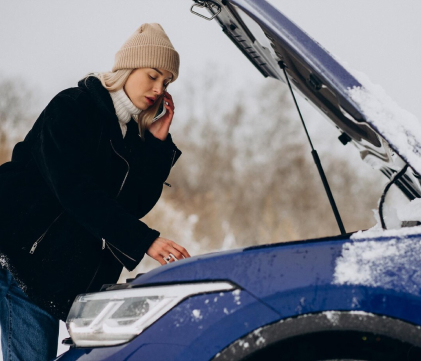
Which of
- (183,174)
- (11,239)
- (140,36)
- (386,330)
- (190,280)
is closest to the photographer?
(386,330)

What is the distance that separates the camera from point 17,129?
24.8 meters

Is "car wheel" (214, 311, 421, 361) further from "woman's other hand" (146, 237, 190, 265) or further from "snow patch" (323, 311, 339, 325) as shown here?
"woman's other hand" (146, 237, 190, 265)

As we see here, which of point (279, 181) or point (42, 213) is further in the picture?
point (279, 181)

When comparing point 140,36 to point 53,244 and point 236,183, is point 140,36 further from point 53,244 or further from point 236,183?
point 236,183

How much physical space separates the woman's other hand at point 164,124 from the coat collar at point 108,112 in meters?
0.31

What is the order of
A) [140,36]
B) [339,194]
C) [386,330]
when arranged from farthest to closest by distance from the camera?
[339,194] < [140,36] < [386,330]

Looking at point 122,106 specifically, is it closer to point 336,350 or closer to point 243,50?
point 243,50

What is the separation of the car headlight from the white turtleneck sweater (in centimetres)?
101

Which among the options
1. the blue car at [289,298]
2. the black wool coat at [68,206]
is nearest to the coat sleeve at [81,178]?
the black wool coat at [68,206]

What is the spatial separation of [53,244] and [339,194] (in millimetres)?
23686

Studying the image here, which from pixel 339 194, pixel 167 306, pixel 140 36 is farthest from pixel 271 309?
pixel 339 194

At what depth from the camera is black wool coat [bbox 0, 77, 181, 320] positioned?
1.77 meters

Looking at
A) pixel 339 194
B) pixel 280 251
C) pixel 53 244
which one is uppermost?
pixel 339 194

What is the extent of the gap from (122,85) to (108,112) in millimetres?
228
